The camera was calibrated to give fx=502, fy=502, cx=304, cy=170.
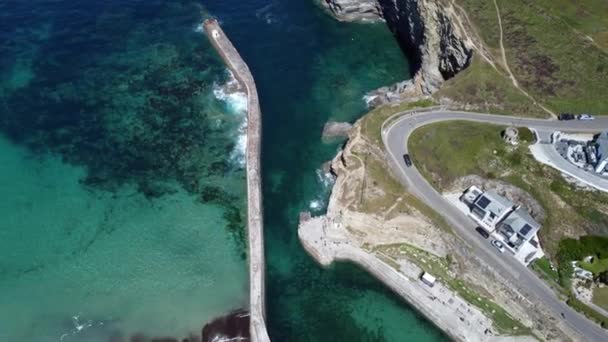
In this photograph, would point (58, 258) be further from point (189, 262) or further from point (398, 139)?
point (398, 139)

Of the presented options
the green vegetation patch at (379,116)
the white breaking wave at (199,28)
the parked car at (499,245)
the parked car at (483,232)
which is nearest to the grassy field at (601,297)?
the parked car at (499,245)

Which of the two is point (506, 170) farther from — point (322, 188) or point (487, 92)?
point (322, 188)

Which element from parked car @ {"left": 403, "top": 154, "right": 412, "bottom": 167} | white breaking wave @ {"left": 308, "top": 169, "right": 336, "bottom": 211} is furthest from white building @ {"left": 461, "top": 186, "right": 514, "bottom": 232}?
white breaking wave @ {"left": 308, "top": 169, "right": 336, "bottom": 211}

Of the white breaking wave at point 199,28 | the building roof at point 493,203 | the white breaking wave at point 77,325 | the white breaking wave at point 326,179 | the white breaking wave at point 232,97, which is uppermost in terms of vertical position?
the white breaking wave at point 199,28

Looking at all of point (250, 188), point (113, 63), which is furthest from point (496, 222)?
point (113, 63)

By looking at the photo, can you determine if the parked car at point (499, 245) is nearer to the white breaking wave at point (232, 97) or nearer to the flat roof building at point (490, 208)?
the flat roof building at point (490, 208)
